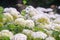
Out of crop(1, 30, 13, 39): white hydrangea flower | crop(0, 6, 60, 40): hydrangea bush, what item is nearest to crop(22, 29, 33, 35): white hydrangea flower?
crop(0, 6, 60, 40): hydrangea bush

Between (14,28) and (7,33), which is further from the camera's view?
(14,28)

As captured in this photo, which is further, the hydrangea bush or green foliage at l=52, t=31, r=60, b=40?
green foliage at l=52, t=31, r=60, b=40

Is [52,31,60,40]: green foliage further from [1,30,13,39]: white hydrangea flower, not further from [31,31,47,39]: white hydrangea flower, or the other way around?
[1,30,13,39]: white hydrangea flower

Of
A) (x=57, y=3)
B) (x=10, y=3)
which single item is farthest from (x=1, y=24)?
(x=57, y=3)

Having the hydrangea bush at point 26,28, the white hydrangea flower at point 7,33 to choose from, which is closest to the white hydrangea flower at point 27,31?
the hydrangea bush at point 26,28

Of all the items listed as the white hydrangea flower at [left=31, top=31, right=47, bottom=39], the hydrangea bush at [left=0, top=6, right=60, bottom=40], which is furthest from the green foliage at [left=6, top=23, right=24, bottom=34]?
the white hydrangea flower at [left=31, top=31, right=47, bottom=39]

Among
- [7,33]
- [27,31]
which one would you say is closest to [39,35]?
[27,31]

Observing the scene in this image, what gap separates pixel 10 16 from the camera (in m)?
2.40

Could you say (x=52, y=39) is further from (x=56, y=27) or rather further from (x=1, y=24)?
(x=1, y=24)

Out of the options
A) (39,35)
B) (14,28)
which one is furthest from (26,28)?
(39,35)

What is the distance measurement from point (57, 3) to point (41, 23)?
7.97 metres

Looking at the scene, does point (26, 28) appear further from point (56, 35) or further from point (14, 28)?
point (56, 35)

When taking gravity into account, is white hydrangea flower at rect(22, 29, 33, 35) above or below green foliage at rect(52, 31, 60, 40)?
above

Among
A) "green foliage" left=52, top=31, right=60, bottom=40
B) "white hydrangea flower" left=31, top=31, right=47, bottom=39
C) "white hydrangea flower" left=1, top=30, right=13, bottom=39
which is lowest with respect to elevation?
"green foliage" left=52, top=31, right=60, bottom=40
